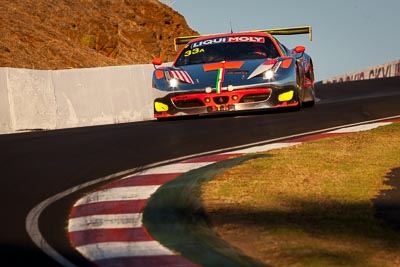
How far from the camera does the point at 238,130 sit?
1112 centimetres

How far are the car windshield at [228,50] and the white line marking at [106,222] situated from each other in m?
7.34

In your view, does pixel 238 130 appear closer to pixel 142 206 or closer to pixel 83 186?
pixel 83 186

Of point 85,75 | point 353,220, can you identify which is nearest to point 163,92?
point 85,75

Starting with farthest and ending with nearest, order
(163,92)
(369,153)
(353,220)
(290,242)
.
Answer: (163,92) → (369,153) → (353,220) → (290,242)

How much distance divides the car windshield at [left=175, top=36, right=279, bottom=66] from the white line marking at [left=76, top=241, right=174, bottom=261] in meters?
8.18

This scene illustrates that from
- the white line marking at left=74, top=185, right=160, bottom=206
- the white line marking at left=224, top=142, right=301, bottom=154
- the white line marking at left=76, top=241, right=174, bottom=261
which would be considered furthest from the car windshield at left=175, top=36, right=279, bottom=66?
the white line marking at left=76, top=241, right=174, bottom=261

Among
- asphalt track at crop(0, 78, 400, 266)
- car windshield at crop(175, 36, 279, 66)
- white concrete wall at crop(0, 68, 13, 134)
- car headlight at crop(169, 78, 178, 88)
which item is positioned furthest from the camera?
white concrete wall at crop(0, 68, 13, 134)

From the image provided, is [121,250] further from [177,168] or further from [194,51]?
[194,51]

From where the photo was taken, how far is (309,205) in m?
6.54

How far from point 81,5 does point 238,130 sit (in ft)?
99.5

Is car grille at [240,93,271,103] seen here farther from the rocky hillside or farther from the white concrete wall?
the rocky hillside

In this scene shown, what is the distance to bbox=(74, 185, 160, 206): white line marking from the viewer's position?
6.84 metres

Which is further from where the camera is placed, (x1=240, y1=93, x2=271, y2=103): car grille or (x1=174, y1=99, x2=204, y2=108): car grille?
(x1=174, y1=99, x2=204, y2=108): car grille

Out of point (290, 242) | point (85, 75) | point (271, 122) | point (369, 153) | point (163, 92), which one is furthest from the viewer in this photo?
point (85, 75)
